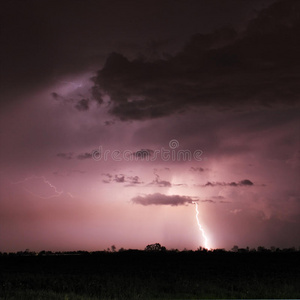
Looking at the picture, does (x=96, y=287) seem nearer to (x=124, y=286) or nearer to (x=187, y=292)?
(x=124, y=286)

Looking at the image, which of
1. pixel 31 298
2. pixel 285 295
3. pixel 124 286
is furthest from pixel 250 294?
pixel 31 298

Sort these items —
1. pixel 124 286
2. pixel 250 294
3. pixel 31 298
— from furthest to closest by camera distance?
pixel 124 286 → pixel 250 294 → pixel 31 298

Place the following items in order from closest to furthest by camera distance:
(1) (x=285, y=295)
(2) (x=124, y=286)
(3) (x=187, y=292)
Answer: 1. (1) (x=285, y=295)
2. (3) (x=187, y=292)
3. (2) (x=124, y=286)

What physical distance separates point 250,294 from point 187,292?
15.3 ft

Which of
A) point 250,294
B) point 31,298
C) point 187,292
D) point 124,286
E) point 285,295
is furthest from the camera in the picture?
point 124,286

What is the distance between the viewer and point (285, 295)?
67.2 feet

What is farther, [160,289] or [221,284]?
[221,284]

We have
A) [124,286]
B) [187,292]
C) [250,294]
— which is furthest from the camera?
[124,286]

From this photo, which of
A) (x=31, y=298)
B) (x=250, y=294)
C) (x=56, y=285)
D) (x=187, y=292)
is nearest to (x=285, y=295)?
(x=250, y=294)

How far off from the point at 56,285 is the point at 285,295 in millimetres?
15364

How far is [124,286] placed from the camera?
93.9 ft

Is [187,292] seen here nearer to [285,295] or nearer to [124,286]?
[124,286]

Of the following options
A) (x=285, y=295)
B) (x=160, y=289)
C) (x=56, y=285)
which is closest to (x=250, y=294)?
(x=285, y=295)

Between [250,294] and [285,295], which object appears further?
[250,294]
